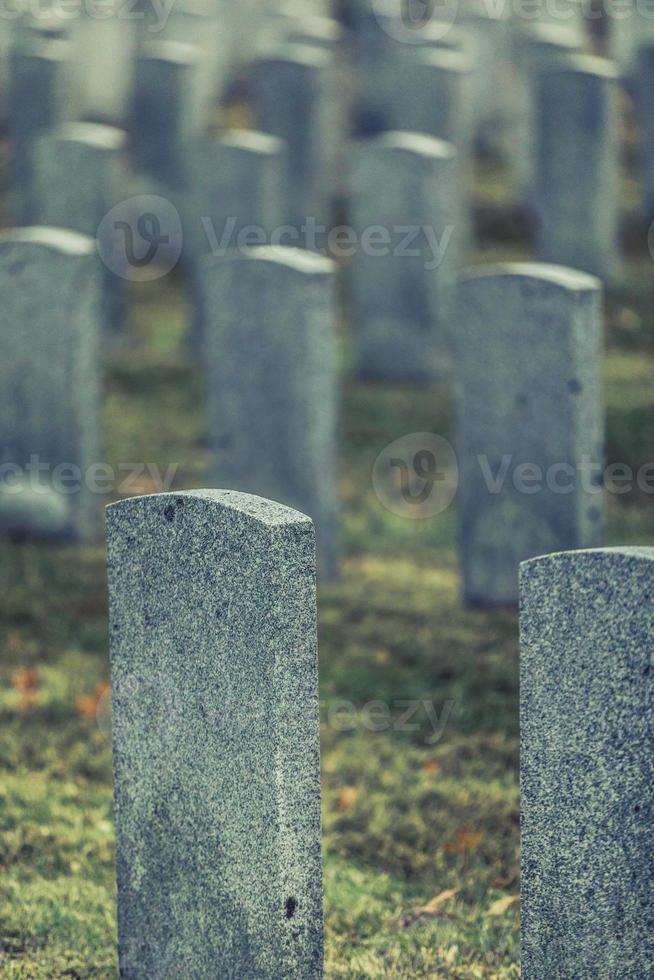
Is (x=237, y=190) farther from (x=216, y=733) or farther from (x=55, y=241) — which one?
(x=216, y=733)

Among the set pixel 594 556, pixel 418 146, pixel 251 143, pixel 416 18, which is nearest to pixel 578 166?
pixel 418 146

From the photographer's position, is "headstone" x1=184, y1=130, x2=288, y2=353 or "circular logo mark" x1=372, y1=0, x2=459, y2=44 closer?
"headstone" x1=184, y1=130, x2=288, y2=353

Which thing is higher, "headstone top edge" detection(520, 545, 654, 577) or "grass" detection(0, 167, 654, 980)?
"headstone top edge" detection(520, 545, 654, 577)

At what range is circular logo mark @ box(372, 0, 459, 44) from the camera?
543 inches

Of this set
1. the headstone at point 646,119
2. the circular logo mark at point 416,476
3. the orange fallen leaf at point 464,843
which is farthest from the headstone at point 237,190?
the orange fallen leaf at point 464,843

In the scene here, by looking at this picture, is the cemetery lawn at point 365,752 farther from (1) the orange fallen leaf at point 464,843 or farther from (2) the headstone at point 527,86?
(2) the headstone at point 527,86

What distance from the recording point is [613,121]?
32.7 feet

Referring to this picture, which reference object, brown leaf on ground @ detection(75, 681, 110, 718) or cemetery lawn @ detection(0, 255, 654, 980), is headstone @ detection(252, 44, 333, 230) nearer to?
cemetery lawn @ detection(0, 255, 654, 980)

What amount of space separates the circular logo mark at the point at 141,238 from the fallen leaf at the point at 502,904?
Result: 6399mm

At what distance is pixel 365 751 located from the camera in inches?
202

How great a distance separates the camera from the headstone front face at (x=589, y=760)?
296cm

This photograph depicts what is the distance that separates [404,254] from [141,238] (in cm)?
257

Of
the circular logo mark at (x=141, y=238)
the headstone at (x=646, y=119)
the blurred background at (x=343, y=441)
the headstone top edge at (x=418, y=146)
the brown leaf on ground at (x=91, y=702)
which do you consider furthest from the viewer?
the headstone at (x=646, y=119)

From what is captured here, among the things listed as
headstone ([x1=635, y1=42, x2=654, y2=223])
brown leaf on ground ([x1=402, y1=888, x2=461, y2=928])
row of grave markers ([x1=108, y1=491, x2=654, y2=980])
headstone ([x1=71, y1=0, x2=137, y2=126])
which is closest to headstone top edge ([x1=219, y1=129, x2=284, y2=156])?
headstone ([x1=635, y1=42, x2=654, y2=223])
